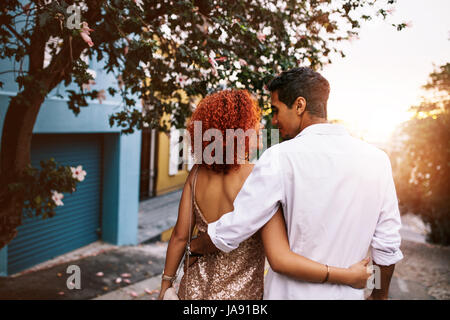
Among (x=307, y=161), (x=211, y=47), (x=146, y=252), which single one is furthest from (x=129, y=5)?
(x=146, y=252)

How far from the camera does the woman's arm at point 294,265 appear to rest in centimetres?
166

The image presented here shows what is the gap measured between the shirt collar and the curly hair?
53cm

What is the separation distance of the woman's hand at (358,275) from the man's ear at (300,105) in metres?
0.76

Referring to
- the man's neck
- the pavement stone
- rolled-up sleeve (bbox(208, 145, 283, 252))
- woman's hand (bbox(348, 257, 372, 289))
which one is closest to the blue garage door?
the pavement stone

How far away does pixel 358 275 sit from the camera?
1.71 metres

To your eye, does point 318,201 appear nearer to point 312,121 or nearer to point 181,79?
point 312,121

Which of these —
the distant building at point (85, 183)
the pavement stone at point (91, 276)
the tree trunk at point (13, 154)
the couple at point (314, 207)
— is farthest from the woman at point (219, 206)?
the distant building at point (85, 183)

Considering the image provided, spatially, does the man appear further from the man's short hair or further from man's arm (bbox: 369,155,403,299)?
the man's short hair

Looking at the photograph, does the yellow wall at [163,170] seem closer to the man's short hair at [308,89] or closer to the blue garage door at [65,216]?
the blue garage door at [65,216]

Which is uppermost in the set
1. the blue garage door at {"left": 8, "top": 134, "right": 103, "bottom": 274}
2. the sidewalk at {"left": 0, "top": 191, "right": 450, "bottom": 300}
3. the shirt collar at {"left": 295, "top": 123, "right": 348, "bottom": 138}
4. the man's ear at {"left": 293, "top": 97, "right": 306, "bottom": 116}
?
the man's ear at {"left": 293, "top": 97, "right": 306, "bottom": 116}

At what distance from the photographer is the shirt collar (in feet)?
5.92

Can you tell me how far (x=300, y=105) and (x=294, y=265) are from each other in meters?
0.77

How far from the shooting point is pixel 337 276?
1.68 metres

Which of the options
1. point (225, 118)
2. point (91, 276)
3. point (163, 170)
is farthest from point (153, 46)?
point (163, 170)
